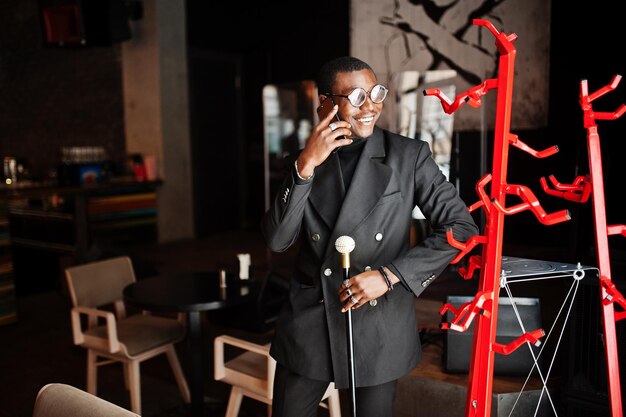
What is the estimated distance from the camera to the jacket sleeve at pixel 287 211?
1519mm

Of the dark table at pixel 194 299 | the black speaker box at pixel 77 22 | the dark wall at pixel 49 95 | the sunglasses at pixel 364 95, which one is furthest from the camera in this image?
the dark wall at pixel 49 95

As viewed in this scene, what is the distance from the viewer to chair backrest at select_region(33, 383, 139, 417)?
1.36 m

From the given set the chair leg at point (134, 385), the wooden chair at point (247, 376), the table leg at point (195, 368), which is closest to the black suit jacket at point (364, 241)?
the wooden chair at point (247, 376)

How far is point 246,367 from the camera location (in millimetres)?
2623

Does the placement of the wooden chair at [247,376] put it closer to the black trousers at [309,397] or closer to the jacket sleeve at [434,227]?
the black trousers at [309,397]

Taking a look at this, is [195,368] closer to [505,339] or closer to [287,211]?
[505,339]

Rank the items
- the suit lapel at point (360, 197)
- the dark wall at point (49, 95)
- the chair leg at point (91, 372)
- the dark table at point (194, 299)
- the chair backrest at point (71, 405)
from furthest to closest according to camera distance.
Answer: the dark wall at point (49, 95) < the chair leg at point (91, 372) < the dark table at point (194, 299) < the suit lapel at point (360, 197) < the chair backrest at point (71, 405)

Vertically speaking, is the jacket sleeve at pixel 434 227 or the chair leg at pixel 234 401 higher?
the jacket sleeve at pixel 434 227

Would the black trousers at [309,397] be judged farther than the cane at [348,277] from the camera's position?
Yes

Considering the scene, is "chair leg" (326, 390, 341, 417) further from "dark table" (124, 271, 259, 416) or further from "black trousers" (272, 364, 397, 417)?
"black trousers" (272, 364, 397, 417)

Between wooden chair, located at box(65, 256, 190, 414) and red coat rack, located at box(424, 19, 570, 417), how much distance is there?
1.97 meters

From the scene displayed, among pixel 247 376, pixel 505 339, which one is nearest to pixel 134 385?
pixel 247 376

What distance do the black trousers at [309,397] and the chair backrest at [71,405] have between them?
1.63ft

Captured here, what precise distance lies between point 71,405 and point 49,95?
28.0ft
